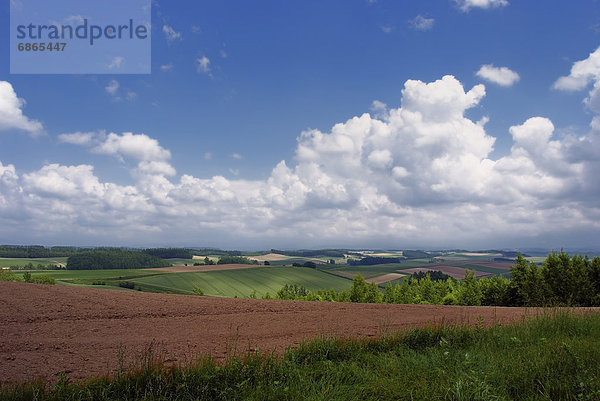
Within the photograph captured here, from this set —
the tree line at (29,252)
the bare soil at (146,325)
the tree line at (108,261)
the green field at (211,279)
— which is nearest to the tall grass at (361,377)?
the bare soil at (146,325)

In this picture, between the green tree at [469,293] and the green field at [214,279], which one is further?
the green field at [214,279]

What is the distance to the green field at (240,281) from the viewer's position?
58.7m

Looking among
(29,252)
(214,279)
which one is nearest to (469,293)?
(214,279)

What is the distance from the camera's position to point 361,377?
5.79 metres

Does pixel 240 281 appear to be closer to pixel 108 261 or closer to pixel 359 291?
pixel 359 291

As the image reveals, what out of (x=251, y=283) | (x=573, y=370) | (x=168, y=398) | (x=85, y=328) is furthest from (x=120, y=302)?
(x=251, y=283)

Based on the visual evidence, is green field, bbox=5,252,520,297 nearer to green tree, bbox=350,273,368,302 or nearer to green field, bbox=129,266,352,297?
green field, bbox=129,266,352,297

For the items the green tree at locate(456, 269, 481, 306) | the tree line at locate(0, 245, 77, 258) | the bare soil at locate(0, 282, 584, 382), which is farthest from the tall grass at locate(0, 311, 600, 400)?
the tree line at locate(0, 245, 77, 258)

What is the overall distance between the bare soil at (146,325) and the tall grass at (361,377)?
71 centimetres

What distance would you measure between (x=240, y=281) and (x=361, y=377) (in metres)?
70.9

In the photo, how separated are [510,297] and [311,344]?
106 ft

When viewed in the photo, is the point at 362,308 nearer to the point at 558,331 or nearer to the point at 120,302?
the point at 558,331

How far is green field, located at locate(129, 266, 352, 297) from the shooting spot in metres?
58.7

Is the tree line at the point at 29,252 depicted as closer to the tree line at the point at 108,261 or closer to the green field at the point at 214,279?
the tree line at the point at 108,261
